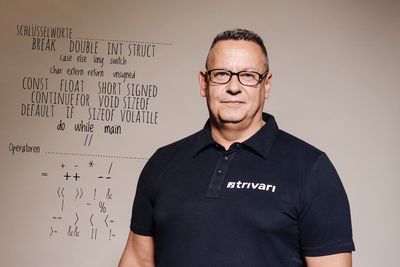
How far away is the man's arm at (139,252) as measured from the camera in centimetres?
157

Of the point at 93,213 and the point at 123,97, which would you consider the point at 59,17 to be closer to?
the point at 123,97

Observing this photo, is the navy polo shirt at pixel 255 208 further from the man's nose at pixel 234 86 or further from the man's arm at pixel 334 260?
the man's nose at pixel 234 86

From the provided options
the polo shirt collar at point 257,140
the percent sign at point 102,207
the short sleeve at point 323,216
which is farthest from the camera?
the percent sign at point 102,207

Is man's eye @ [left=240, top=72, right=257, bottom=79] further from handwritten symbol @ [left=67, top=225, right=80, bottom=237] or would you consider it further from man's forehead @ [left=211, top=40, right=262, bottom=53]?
handwritten symbol @ [left=67, top=225, right=80, bottom=237]

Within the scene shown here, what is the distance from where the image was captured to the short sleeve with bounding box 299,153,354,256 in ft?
4.33

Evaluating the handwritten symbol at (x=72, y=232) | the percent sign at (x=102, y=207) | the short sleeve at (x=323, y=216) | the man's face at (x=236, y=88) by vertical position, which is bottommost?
the handwritten symbol at (x=72, y=232)

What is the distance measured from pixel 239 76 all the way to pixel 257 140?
0.15 m

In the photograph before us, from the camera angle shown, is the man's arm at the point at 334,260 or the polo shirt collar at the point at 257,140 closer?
the man's arm at the point at 334,260

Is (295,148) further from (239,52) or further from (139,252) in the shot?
(139,252)

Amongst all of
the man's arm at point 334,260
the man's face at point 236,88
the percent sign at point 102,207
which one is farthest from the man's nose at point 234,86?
the percent sign at point 102,207

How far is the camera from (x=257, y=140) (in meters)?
1.44

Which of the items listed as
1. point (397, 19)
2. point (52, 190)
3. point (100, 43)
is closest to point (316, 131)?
point (397, 19)

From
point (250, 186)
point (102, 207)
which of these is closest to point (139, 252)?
point (250, 186)

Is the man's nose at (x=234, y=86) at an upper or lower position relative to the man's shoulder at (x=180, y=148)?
upper
